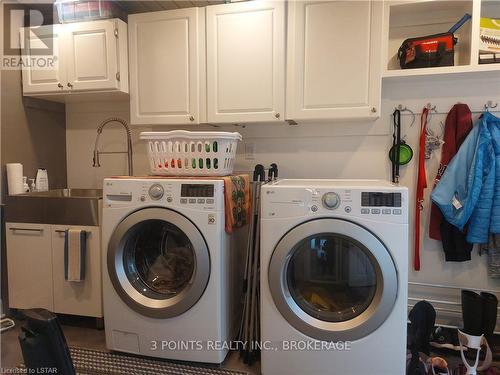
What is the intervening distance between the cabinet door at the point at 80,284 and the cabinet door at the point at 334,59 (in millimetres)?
1474

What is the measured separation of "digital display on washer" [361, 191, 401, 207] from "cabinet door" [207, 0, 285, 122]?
0.79 meters

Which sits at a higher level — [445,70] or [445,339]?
[445,70]

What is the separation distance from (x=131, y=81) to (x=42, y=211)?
3.36 ft

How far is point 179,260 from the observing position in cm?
192

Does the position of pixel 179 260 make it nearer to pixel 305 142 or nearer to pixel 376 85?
pixel 305 142

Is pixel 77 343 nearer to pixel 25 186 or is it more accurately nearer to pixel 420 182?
pixel 25 186

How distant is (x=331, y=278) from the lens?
1695 millimetres

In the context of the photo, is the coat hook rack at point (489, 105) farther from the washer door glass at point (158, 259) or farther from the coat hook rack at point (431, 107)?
the washer door glass at point (158, 259)

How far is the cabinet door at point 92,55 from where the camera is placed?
2.23m

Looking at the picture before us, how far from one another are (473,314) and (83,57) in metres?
2.89

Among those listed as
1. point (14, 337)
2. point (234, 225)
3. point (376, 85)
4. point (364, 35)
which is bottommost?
point (14, 337)

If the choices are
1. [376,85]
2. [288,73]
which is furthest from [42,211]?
[376,85]

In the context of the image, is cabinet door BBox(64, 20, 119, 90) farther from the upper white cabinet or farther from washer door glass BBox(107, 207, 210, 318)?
washer door glass BBox(107, 207, 210, 318)

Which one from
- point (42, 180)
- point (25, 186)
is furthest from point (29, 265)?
point (42, 180)
